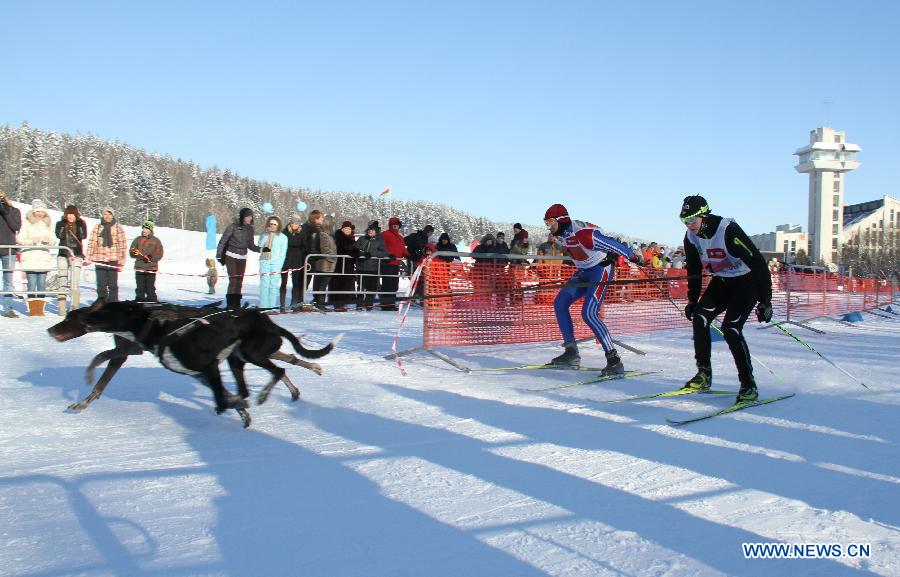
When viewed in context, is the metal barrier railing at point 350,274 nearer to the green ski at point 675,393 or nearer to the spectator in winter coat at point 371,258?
the spectator in winter coat at point 371,258

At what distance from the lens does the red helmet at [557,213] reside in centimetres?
708

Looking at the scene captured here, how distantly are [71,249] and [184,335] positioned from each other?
7.17m

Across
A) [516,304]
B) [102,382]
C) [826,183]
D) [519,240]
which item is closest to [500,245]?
[519,240]

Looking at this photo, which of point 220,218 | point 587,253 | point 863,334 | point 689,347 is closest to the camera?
point 587,253

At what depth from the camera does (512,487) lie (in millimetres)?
3379

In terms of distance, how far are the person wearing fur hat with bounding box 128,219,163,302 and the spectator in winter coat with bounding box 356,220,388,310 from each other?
3544 mm

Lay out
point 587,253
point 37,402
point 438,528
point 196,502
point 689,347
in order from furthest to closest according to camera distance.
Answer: point 689,347 < point 587,253 < point 37,402 < point 196,502 < point 438,528

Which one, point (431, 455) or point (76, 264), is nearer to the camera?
point (431, 455)

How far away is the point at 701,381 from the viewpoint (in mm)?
5938

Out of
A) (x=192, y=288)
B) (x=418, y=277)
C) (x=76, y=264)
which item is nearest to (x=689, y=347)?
(x=418, y=277)

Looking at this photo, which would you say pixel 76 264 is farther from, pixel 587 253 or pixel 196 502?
pixel 196 502

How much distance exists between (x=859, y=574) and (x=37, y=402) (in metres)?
5.28

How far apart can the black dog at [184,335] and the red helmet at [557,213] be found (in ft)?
11.0

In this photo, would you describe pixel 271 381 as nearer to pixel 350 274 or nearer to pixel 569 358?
pixel 569 358
